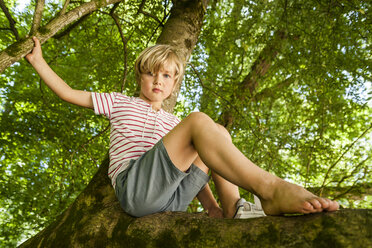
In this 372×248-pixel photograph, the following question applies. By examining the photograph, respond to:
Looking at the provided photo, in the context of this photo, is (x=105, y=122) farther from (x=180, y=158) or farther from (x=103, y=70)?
(x=180, y=158)

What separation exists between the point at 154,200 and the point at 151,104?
2.89 ft

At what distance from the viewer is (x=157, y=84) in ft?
7.39

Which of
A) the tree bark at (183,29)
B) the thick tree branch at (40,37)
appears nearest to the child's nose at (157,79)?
the tree bark at (183,29)

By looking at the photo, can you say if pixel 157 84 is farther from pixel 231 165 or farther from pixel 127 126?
pixel 231 165

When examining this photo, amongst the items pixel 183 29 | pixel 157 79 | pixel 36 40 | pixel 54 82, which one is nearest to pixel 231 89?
pixel 183 29

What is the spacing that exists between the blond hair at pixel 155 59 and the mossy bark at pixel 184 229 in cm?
89

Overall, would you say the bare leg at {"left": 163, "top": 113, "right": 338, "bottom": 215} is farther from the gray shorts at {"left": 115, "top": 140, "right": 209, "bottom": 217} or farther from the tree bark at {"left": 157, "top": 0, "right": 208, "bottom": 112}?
the tree bark at {"left": 157, "top": 0, "right": 208, "bottom": 112}

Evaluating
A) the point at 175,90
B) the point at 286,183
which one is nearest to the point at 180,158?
the point at 286,183

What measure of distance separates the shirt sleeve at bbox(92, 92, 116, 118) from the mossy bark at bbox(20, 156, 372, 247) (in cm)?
47

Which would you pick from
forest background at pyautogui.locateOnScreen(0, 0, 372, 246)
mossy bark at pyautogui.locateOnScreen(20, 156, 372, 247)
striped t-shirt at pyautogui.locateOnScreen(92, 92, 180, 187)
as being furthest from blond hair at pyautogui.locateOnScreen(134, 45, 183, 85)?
forest background at pyautogui.locateOnScreen(0, 0, 372, 246)

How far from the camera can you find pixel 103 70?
5.46 m

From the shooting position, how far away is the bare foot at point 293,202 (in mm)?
1179

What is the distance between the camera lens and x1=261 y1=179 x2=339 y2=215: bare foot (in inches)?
Result: 46.4

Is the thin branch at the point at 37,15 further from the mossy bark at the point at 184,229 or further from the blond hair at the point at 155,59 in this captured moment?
the mossy bark at the point at 184,229
